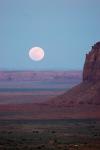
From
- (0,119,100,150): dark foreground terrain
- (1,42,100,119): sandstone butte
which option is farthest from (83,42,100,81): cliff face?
(0,119,100,150): dark foreground terrain

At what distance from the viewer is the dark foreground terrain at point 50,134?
61.1m

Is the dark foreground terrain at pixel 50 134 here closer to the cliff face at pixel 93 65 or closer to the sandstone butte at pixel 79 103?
the sandstone butte at pixel 79 103

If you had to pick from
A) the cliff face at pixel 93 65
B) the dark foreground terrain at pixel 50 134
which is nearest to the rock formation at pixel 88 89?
the cliff face at pixel 93 65

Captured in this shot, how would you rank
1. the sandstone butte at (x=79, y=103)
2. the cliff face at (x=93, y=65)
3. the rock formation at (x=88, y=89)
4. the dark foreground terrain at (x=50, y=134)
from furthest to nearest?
the cliff face at (x=93, y=65)
the rock formation at (x=88, y=89)
the sandstone butte at (x=79, y=103)
the dark foreground terrain at (x=50, y=134)

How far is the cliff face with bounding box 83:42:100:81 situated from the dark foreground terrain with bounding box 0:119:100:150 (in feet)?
76.7

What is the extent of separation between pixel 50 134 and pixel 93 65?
42146 millimetres

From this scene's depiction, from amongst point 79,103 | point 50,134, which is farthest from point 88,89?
point 50,134

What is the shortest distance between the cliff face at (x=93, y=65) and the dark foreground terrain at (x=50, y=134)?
23386 millimetres

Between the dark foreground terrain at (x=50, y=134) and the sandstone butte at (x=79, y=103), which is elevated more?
the sandstone butte at (x=79, y=103)

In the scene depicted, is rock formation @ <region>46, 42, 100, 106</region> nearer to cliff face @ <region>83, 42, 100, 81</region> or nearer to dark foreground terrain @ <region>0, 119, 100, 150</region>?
cliff face @ <region>83, 42, 100, 81</region>

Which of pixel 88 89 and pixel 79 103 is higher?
pixel 88 89

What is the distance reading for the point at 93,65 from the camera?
112m

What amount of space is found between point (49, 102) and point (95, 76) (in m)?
9.50

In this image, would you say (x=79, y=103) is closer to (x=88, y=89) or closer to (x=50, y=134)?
(x=88, y=89)
